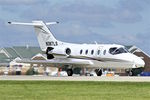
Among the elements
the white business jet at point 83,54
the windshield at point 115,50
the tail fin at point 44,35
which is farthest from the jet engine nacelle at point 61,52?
the windshield at point 115,50

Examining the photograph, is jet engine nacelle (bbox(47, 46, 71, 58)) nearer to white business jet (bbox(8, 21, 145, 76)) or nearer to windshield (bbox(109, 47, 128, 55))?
white business jet (bbox(8, 21, 145, 76))

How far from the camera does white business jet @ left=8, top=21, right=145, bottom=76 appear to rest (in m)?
58.4

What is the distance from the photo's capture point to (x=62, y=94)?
2883 cm

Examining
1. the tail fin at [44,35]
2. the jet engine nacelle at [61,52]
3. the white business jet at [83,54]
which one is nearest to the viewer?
the white business jet at [83,54]

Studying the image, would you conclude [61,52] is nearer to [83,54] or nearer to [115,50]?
[83,54]

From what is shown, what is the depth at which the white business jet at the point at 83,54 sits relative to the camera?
5841cm

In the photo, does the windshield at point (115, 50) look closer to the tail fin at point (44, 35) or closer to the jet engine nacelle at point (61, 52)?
the jet engine nacelle at point (61, 52)

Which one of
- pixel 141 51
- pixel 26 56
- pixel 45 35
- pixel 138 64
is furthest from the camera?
pixel 26 56

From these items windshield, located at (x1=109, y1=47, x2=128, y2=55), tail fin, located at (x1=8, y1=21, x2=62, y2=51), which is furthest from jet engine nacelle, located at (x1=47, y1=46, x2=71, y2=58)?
windshield, located at (x1=109, y1=47, x2=128, y2=55)

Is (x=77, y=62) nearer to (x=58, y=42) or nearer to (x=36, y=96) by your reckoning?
(x=58, y=42)

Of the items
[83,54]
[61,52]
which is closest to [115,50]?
[83,54]

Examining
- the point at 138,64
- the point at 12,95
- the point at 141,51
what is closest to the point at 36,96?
the point at 12,95

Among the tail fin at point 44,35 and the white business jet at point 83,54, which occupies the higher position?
the tail fin at point 44,35

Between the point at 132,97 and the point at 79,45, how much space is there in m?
35.0
